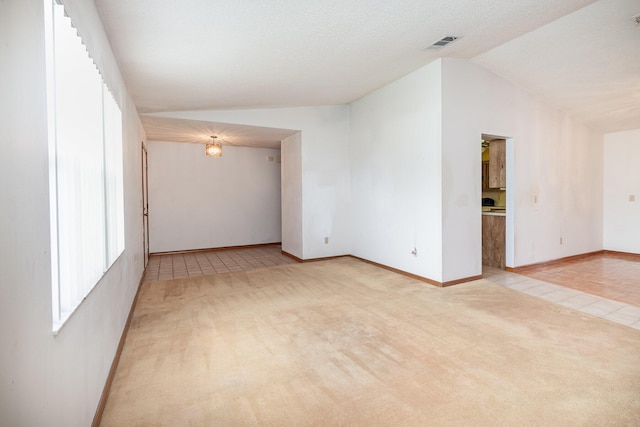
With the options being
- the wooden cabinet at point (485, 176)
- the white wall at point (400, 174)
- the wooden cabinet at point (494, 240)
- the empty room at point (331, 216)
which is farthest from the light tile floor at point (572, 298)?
the wooden cabinet at point (485, 176)

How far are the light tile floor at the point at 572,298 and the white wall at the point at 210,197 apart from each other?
5.33 m

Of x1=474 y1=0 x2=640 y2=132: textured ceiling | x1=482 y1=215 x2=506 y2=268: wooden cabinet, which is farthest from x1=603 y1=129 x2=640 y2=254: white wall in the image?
x1=482 y1=215 x2=506 y2=268: wooden cabinet

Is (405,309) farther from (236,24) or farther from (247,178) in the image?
(247,178)

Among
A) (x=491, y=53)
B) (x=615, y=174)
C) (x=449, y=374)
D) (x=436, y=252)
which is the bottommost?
(x=449, y=374)

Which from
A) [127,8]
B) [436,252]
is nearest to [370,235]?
[436,252]

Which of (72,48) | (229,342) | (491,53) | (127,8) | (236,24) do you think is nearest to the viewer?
(72,48)

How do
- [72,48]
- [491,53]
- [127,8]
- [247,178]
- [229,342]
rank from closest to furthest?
1. [72,48]
2. [127,8]
3. [229,342]
4. [491,53]
5. [247,178]

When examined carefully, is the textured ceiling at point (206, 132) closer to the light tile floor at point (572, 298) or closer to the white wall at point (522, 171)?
the white wall at point (522, 171)

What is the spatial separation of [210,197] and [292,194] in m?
2.32

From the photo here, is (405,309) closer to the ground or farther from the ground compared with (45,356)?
closer to the ground

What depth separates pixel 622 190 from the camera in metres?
6.45

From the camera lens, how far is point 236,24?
2.59 metres

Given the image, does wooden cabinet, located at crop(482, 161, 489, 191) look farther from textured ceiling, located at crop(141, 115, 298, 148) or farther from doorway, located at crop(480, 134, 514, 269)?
textured ceiling, located at crop(141, 115, 298, 148)

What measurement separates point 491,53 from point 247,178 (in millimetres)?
5692
